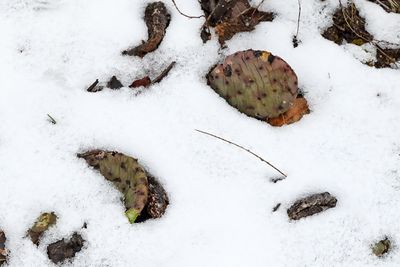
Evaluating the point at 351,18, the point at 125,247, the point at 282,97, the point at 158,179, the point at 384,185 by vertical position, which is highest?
the point at 351,18

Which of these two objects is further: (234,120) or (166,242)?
(234,120)

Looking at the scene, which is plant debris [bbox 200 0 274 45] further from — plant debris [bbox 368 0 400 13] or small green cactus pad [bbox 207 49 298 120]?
plant debris [bbox 368 0 400 13]

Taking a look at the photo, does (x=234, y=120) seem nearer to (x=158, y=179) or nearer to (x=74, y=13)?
(x=158, y=179)

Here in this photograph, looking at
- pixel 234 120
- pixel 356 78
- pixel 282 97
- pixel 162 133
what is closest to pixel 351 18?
pixel 356 78

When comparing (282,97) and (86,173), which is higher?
(282,97)

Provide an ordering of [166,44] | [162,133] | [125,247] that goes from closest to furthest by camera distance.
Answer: [125,247], [162,133], [166,44]

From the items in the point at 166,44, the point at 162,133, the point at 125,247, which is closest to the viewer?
the point at 125,247
